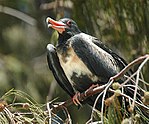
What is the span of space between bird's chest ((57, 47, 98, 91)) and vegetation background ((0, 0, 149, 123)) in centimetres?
18

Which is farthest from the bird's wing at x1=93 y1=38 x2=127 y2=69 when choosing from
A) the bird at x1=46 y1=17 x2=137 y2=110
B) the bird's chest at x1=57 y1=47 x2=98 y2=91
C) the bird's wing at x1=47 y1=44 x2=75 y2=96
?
the bird's wing at x1=47 y1=44 x2=75 y2=96

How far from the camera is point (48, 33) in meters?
6.08

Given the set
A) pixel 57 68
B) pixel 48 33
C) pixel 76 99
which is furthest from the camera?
pixel 48 33

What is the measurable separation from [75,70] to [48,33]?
9.10ft

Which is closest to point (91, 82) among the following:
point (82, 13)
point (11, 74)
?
point (82, 13)

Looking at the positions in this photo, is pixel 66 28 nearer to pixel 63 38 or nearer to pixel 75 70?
pixel 63 38

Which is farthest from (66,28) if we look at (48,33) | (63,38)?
(48,33)

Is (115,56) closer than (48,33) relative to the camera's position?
Yes

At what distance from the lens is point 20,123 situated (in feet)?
8.02

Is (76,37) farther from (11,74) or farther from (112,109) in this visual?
(11,74)

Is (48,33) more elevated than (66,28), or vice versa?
(66,28)

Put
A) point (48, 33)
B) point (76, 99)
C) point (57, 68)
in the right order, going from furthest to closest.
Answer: point (48, 33)
point (57, 68)
point (76, 99)

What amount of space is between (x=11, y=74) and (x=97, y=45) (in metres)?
2.33

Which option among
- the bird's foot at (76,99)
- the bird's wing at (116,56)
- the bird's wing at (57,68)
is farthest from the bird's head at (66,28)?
the bird's foot at (76,99)
